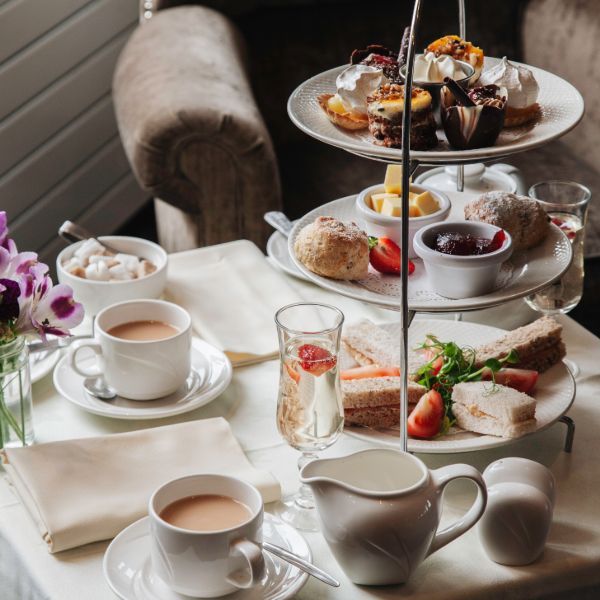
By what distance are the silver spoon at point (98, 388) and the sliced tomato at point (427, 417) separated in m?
0.43

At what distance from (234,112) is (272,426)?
3.76 feet

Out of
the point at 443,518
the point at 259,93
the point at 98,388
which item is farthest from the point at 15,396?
the point at 259,93

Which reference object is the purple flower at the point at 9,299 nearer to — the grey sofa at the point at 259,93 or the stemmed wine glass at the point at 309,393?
the stemmed wine glass at the point at 309,393

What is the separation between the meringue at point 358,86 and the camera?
3.95 ft

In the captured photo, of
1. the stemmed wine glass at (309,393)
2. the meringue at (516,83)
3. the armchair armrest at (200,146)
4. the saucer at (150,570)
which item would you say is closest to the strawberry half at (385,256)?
the stemmed wine glass at (309,393)

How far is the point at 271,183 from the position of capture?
2.36 m

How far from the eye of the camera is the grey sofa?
2.32 metres

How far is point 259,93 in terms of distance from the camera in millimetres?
2971

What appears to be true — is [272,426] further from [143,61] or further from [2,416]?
[143,61]

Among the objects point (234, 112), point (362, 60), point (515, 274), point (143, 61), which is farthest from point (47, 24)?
point (515, 274)

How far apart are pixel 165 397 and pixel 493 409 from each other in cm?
46

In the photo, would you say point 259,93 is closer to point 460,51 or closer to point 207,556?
point 460,51

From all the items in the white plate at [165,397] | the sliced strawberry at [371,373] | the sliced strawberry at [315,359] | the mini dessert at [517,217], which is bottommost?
the white plate at [165,397]

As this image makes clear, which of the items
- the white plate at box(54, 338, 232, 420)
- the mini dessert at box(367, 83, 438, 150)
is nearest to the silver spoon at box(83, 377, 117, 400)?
the white plate at box(54, 338, 232, 420)
